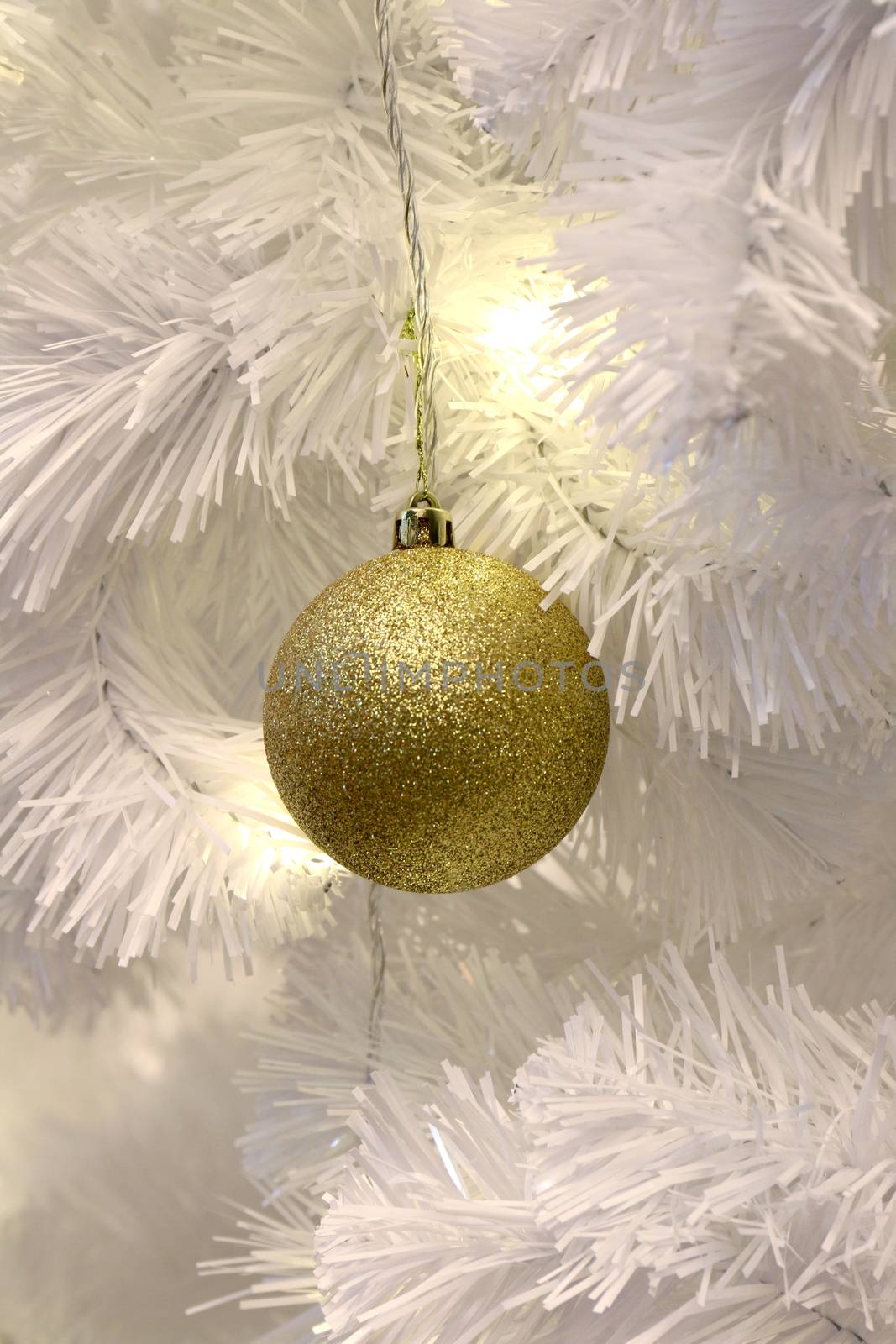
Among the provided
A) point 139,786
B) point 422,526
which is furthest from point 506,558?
point 139,786

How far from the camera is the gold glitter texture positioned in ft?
1.03

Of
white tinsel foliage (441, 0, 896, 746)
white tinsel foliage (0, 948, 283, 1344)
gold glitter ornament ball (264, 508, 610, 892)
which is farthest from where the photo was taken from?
white tinsel foliage (0, 948, 283, 1344)

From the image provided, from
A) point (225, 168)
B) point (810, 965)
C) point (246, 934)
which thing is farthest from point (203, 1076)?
point (225, 168)

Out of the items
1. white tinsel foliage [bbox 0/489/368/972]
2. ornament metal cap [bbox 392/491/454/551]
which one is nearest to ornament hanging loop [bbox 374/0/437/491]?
ornament metal cap [bbox 392/491/454/551]

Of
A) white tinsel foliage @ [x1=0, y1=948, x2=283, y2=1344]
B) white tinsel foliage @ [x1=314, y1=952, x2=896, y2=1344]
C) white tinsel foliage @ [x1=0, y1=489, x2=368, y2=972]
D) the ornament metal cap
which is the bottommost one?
white tinsel foliage @ [x1=0, y1=948, x2=283, y2=1344]

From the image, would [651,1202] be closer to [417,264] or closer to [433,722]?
[433,722]

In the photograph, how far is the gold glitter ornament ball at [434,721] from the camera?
314 millimetres

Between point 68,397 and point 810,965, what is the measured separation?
37 cm

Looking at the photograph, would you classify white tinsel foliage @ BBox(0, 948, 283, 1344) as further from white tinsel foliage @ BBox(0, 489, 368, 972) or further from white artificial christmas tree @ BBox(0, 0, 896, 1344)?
white tinsel foliage @ BBox(0, 489, 368, 972)

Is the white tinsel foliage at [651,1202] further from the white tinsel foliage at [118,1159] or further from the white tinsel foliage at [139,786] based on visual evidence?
the white tinsel foliage at [118,1159]

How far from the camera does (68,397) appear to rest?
0.37m

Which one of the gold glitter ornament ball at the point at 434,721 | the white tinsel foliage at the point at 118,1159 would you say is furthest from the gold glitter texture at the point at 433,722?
the white tinsel foliage at the point at 118,1159

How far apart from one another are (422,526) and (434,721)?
0.08 meters

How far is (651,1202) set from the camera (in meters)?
0.25
